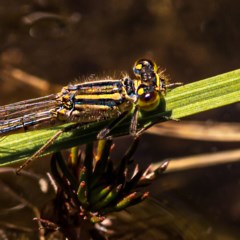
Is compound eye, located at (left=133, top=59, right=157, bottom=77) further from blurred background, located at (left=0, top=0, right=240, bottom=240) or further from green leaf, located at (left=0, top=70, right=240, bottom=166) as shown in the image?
blurred background, located at (left=0, top=0, right=240, bottom=240)

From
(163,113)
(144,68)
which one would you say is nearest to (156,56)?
(144,68)

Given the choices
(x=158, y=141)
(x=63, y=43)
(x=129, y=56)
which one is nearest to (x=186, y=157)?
(x=158, y=141)

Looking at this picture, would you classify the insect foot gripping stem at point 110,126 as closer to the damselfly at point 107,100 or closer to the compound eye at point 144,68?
the damselfly at point 107,100

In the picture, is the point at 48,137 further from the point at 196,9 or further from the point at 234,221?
the point at 196,9

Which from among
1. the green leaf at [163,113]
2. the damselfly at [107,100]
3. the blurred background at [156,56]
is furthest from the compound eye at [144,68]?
the blurred background at [156,56]

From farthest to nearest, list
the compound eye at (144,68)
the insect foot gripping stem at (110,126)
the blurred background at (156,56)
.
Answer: the blurred background at (156,56) < the compound eye at (144,68) < the insect foot gripping stem at (110,126)

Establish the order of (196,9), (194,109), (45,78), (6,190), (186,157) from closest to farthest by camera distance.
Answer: (194,109) → (6,190) → (186,157) → (45,78) → (196,9)
